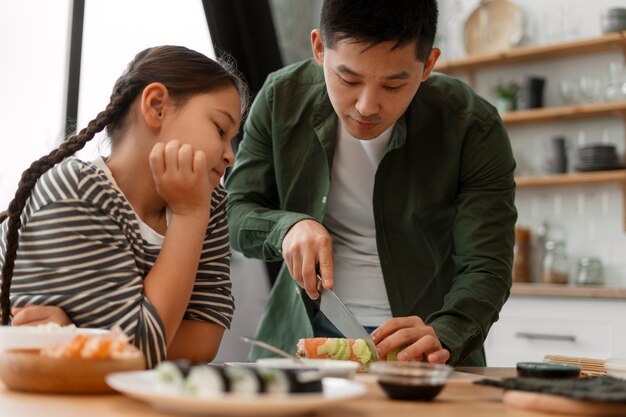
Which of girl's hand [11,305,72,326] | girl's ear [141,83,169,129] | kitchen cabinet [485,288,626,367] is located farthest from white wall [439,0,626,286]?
girl's hand [11,305,72,326]

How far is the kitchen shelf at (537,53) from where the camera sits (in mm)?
4258

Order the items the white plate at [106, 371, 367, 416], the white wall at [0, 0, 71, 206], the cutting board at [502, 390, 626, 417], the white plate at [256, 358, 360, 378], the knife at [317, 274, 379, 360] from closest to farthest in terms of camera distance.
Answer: the white plate at [106, 371, 367, 416], the cutting board at [502, 390, 626, 417], the white plate at [256, 358, 360, 378], the knife at [317, 274, 379, 360], the white wall at [0, 0, 71, 206]

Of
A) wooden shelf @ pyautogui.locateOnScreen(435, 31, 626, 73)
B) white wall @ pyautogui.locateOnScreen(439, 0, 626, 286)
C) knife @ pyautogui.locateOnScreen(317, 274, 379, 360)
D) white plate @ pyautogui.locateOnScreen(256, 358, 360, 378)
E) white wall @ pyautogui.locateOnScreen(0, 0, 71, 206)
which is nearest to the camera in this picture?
white plate @ pyautogui.locateOnScreen(256, 358, 360, 378)

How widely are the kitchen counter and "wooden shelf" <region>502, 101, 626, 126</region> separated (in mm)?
902

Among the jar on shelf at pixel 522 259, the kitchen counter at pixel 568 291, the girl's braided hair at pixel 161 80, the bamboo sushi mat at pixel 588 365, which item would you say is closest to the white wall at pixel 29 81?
the girl's braided hair at pixel 161 80

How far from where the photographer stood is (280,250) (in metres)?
1.74

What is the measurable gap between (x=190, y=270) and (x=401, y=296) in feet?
2.72

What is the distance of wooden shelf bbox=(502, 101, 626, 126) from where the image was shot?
13.8 ft

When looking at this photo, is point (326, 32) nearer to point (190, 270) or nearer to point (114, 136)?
point (114, 136)

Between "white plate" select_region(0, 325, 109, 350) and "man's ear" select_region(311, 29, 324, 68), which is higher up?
"man's ear" select_region(311, 29, 324, 68)

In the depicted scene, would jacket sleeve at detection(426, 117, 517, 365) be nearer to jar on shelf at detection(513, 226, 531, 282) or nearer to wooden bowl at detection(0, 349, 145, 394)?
wooden bowl at detection(0, 349, 145, 394)

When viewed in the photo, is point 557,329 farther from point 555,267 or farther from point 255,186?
point 255,186

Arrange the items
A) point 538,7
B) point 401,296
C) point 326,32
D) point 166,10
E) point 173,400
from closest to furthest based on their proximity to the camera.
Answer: point 173,400 → point 326,32 → point 401,296 → point 166,10 → point 538,7

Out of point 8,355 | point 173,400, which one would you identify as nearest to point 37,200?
point 8,355
